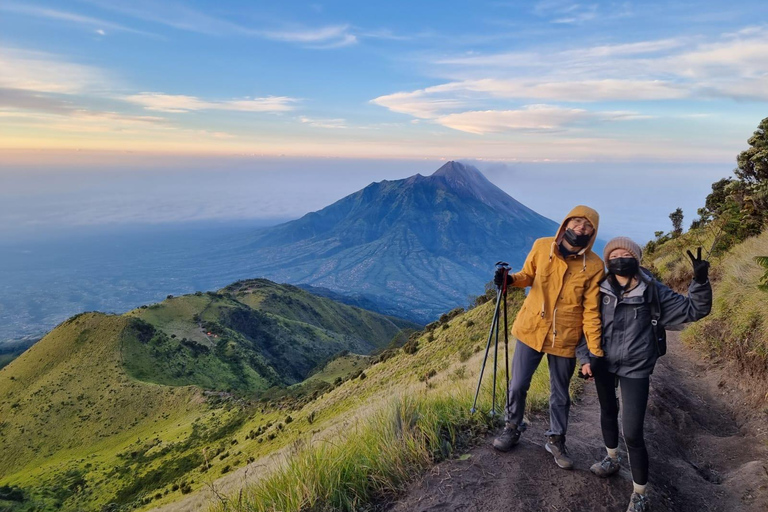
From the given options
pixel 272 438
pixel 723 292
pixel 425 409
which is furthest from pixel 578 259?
pixel 272 438

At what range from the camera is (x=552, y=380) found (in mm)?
4520

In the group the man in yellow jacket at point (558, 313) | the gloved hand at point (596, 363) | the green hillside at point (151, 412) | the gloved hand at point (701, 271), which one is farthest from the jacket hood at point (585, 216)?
the green hillside at point (151, 412)

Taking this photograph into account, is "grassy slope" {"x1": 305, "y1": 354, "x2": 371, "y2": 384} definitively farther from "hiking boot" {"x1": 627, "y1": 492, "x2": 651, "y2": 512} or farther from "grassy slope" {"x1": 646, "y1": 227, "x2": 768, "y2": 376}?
"hiking boot" {"x1": 627, "y1": 492, "x2": 651, "y2": 512}

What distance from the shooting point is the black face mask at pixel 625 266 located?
386cm

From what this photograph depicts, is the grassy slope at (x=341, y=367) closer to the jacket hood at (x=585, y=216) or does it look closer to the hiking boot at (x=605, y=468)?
the hiking boot at (x=605, y=468)

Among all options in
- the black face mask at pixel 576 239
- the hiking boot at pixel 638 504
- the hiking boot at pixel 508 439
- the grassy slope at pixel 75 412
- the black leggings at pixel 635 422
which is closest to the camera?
the hiking boot at pixel 638 504

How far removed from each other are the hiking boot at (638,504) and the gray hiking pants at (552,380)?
78cm

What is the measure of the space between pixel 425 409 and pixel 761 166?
1760 centimetres

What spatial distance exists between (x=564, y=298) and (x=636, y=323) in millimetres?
640

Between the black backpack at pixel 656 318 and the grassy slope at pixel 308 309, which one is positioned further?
the grassy slope at pixel 308 309

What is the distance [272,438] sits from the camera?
81.4 ft

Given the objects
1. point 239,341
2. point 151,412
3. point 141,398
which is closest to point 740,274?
point 151,412

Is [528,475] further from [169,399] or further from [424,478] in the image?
[169,399]

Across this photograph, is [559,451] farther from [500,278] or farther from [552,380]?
[500,278]
